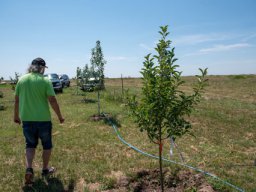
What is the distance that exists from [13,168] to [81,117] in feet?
18.8

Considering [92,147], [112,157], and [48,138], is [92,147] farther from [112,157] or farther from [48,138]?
[48,138]

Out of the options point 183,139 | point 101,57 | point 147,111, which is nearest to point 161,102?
point 147,111

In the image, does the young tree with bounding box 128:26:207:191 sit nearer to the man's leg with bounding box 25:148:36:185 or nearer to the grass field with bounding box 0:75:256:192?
the grass field with bounding box 0:75:256:192

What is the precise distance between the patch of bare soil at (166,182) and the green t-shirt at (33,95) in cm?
180

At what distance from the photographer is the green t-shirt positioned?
436cm

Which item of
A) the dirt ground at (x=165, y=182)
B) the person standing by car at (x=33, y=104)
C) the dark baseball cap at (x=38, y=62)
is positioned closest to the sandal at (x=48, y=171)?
the person standing by car at (x=33, y=104)

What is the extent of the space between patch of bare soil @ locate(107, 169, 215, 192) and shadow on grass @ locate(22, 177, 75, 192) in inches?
30.6

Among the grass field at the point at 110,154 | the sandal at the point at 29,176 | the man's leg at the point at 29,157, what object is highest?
the man's leg at the point at 29,157

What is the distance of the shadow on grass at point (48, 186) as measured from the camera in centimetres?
433

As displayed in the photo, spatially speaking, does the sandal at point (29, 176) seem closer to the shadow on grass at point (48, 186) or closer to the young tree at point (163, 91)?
the shadow on grass at point (48, 186)

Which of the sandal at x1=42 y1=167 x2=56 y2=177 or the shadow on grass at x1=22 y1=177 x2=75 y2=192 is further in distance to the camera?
the sandal at x1=42 y1=167 x2=56 y2=177

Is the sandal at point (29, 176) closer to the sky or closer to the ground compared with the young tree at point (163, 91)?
closer to the ground

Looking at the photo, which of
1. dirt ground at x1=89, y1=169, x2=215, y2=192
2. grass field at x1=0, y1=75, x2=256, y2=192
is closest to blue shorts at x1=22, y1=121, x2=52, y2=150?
grass field at x1=0, y1=75, x2=256, y2=192

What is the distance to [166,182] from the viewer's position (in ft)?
14.9
